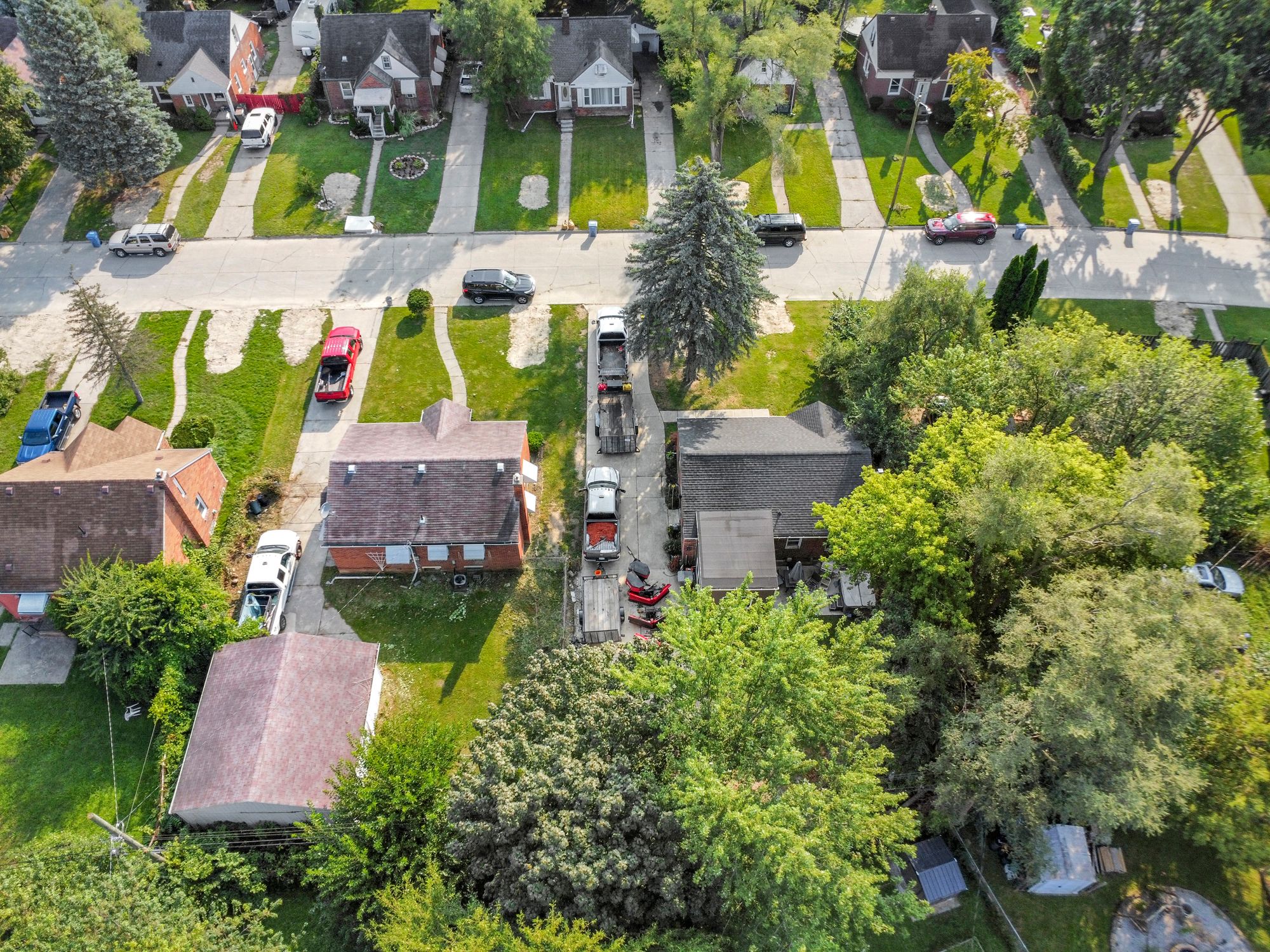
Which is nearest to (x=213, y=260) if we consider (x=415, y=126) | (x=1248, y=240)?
(x=415, y=126)

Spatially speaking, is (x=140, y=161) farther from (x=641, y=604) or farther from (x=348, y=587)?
(x=641, y=604)

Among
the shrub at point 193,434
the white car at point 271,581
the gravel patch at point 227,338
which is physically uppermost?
the gravel patch at point 227,338

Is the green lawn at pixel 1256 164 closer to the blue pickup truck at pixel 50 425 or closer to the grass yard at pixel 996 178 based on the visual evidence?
the grass yard at pixel 996 178

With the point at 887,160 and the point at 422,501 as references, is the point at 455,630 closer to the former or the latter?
the point at 422,501

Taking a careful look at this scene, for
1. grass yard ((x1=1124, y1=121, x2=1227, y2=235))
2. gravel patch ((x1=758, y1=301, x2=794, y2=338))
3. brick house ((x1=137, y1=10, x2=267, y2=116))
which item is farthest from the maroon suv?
brick house ((x1=137, y1=10, x2=267, y2=116))

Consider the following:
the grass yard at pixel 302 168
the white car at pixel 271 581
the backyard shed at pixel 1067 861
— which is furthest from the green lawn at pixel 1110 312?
the grass yard at pixel 302 168

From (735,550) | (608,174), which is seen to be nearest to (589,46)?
(608,174)

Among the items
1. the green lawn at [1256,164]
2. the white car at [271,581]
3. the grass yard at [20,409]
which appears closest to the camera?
the white car at [271,581]

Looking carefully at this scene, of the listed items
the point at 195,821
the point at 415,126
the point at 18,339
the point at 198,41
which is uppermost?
the point at 198,41
